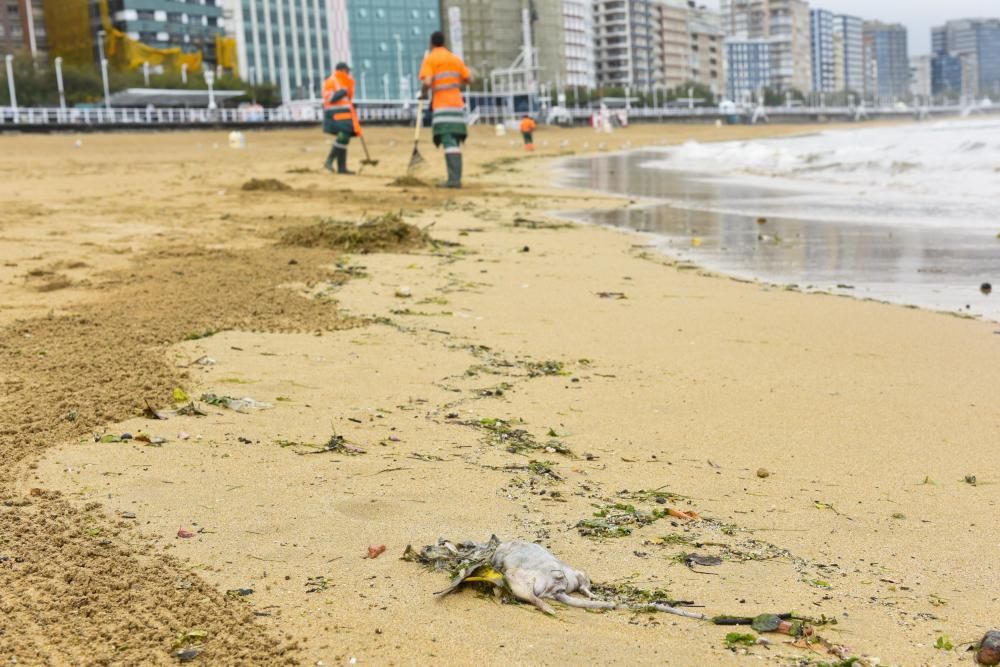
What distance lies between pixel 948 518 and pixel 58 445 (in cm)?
233

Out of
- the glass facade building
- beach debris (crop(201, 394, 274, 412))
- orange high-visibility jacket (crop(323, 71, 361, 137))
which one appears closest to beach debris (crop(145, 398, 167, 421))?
beach debris (crop(201, 394, 274, 412))

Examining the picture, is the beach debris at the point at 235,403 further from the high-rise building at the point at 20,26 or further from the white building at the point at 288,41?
the white building at the point at 288,41

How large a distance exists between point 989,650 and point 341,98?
15489 millimetres

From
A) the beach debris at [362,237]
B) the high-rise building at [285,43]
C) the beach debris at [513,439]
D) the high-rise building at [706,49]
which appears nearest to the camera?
the beach debris at [513,439]

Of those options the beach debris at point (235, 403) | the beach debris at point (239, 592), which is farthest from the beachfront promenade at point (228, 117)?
the beach debris at point (239, 592)

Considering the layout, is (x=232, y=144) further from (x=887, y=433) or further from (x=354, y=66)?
(x=354, y=66)

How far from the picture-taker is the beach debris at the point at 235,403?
3.37 metres

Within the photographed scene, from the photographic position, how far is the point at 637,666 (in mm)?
1812

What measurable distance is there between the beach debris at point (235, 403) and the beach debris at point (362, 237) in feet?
12.8

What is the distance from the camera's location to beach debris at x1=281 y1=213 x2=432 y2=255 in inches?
294

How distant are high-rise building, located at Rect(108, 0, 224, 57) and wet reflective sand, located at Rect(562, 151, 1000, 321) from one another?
80472 millimetres

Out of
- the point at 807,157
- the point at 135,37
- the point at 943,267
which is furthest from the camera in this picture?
the point at 135,37

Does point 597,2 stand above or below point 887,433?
above

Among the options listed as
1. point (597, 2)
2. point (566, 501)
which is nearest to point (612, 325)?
point (566, 501)
